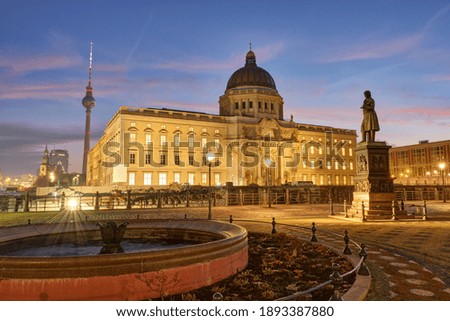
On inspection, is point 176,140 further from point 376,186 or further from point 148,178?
point 376,186

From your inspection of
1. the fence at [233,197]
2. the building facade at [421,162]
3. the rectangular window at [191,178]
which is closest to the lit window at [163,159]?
the rectangular window at [191,178]

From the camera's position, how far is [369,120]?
703 inches

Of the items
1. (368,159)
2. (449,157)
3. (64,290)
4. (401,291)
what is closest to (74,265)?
(64,290)

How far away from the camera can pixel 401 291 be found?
5.12 metres

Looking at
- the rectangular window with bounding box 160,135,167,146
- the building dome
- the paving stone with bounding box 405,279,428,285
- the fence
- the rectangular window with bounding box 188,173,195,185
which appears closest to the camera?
the paving stone with bounding box 405,279,428,285

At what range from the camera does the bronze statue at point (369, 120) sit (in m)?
17.7

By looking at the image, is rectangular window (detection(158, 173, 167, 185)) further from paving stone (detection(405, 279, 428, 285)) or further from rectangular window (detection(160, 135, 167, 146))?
paving stone (detection(405, 279, 428, 285))

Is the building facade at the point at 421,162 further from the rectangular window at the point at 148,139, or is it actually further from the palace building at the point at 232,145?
the rectangular window at the point at 148,139

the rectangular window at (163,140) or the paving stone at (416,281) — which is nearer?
the paving stone at (416,281)

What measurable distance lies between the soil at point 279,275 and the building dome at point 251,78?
215 feet

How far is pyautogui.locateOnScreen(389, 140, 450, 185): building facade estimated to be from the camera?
240 ft

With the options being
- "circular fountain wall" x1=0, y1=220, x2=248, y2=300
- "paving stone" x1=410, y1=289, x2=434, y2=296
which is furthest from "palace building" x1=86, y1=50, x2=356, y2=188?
"paving stone" x1=410, y1=289, x2=434, y2=296

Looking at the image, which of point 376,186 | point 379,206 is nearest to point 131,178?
point 376,186

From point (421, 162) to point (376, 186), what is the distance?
7717 centimetres
